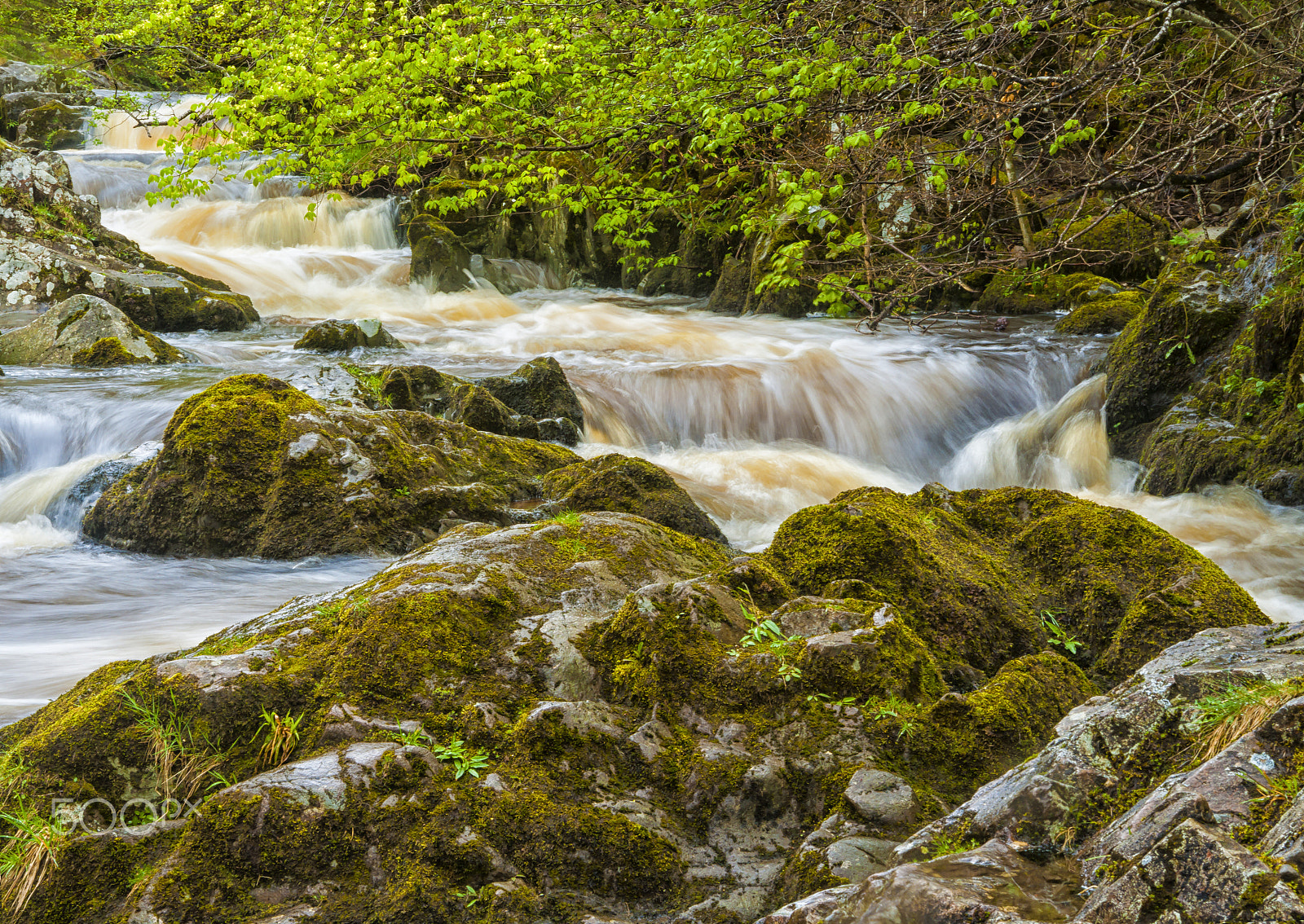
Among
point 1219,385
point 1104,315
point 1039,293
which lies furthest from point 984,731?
point 1039,293

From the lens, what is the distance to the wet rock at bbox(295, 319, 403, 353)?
12.0 meters

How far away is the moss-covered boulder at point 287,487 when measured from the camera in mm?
5840

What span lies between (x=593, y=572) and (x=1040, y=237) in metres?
13.4

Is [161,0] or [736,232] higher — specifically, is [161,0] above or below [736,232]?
above

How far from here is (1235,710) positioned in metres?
1.86

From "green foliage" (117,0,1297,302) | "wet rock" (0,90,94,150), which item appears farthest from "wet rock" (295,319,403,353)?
"wet rock" (0,90,94,150)

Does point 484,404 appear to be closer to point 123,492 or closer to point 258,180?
point 123,492

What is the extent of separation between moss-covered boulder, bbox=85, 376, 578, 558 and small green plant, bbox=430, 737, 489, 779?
3.34m

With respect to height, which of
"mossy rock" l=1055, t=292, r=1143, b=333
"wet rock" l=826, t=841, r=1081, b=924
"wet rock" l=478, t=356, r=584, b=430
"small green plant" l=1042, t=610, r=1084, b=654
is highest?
"mossy rock" l=1055, t=292, r=1143, b=333

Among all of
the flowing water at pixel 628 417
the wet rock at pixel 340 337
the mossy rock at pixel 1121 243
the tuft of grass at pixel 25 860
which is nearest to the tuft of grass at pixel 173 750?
the tuft of grass at pixel 25 860

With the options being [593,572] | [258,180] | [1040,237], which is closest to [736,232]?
[1040,237]

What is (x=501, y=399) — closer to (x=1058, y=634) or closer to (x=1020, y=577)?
(x=1020, y=577)

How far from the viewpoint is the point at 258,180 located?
10.6 metres

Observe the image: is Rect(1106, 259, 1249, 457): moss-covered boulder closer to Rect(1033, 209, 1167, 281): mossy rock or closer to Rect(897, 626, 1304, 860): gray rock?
Rect(1033, 209, 1167, 281): mossy rock
